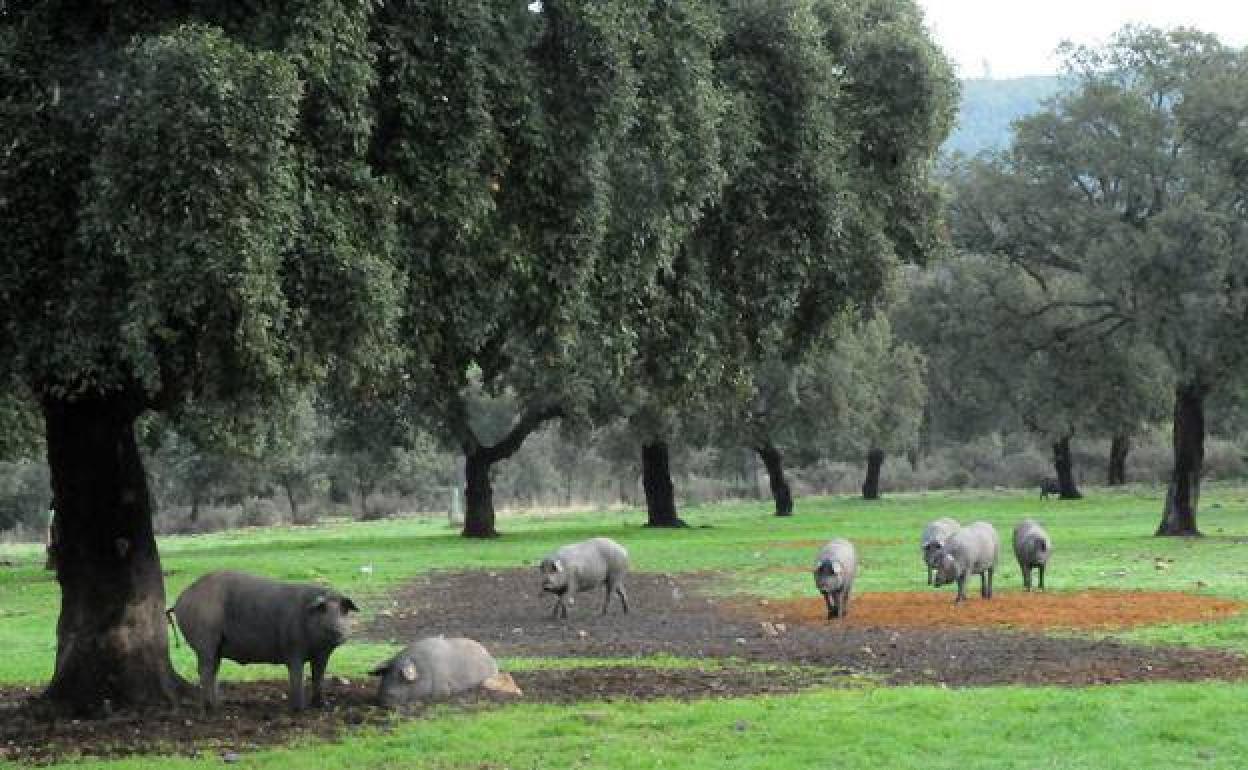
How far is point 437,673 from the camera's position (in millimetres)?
15820

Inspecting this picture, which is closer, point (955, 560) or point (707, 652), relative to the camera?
point (707, 652)

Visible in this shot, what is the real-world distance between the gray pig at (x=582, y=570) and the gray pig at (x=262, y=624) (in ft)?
34.7

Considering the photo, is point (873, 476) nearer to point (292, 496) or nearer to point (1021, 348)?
point (292, 496)

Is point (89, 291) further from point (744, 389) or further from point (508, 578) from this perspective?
point (508, 578)

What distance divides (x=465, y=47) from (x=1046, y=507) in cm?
5716

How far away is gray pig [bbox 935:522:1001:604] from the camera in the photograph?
25.6 m

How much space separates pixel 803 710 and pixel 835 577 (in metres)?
9.53

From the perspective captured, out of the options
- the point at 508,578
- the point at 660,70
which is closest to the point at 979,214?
the point at 508,578

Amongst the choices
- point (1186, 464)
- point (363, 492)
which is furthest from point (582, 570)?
point (363, 492)

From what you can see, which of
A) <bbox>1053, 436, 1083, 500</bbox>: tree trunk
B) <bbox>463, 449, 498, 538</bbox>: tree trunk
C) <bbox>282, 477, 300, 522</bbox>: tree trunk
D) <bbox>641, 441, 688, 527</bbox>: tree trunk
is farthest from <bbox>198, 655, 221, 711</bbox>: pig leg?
<bbox>282, 477, 300, 522</bbox>: tree trunk

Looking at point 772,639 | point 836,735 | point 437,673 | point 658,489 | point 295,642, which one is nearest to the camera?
point 836,735

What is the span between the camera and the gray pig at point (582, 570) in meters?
25.8

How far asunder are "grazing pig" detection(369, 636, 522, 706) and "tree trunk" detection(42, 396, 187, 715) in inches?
87.1

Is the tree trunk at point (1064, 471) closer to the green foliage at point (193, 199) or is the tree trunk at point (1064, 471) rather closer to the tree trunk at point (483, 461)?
the tree trunk at point (483, 461)
